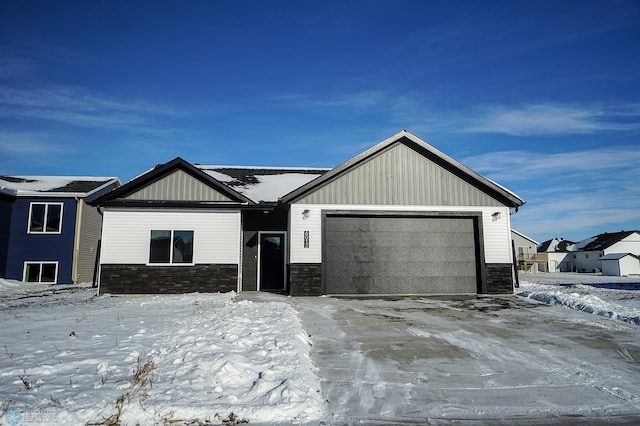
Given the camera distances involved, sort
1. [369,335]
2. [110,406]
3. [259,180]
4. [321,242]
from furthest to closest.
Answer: [259,180]
[321,242]
[369,335]
[110,406]

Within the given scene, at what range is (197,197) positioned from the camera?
14273mm

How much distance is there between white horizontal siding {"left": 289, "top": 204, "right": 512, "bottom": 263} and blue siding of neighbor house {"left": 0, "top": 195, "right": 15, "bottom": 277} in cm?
1602

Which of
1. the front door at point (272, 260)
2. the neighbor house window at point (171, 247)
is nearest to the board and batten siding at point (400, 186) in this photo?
the front door at point (272, 260)

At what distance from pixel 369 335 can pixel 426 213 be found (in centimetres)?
802

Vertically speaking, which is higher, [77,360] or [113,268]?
[113,268]

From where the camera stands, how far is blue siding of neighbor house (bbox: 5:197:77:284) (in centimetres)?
1938

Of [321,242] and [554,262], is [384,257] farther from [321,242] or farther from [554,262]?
[554,262]

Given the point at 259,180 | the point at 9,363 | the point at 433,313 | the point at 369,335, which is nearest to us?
the point at 9,363

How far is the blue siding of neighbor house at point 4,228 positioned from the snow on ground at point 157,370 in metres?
14.2

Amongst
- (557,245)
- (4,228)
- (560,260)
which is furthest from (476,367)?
(557,245)

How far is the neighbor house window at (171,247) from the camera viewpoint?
13922mm

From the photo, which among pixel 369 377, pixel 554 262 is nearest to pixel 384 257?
pixel 369 377

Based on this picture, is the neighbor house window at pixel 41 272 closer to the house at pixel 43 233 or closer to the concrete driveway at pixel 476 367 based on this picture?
the house at pixel 43 233

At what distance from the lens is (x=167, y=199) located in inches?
559
